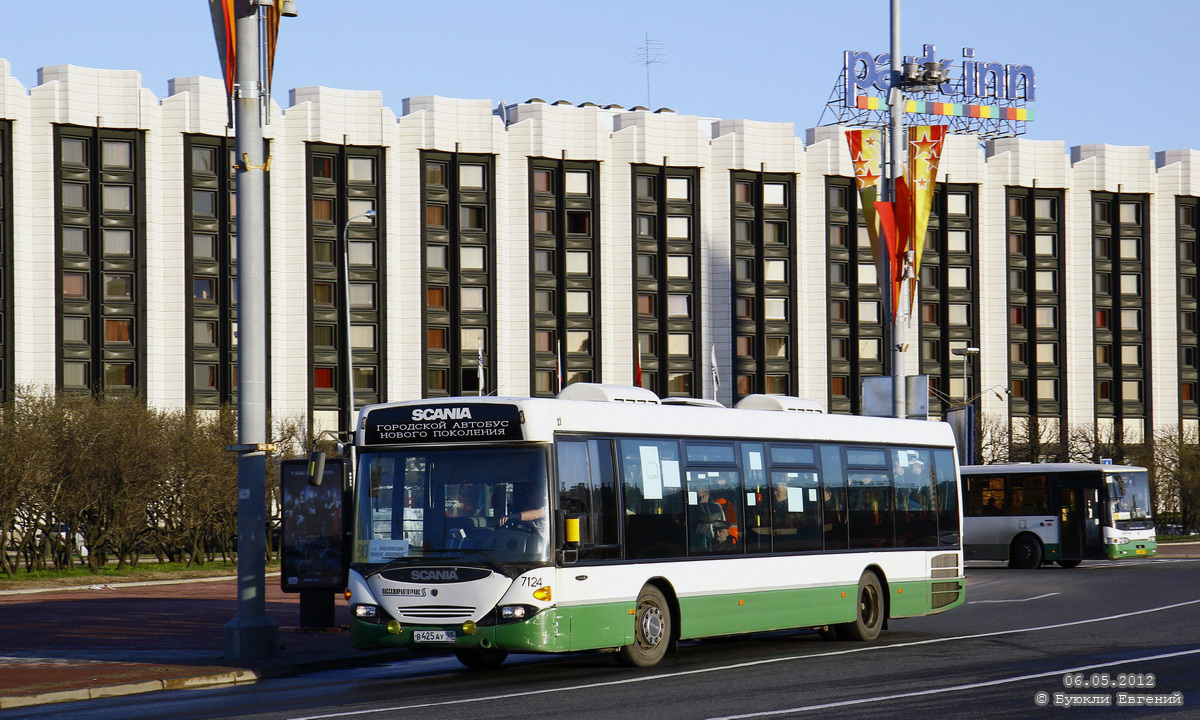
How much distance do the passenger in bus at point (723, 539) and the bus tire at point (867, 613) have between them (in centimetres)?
270

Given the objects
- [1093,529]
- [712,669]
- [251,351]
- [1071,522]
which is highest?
[251,351]

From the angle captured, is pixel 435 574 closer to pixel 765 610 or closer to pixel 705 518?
pixel 705 518

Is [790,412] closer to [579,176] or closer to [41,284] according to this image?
[41,284]

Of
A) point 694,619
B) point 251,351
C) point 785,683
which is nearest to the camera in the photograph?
point 785,683

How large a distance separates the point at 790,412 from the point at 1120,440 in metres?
78.1

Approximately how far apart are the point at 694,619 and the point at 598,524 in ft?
5.95

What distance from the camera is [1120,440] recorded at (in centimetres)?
9038

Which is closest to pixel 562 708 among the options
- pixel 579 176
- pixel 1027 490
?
pixel 1027 490

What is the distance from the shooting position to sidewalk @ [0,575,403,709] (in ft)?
47.2

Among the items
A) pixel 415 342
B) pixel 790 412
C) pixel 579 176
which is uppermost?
pixel 579 176

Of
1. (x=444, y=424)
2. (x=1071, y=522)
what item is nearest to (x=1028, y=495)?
(x=1071, y=522)

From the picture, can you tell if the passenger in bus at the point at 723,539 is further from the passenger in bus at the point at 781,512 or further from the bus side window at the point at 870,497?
the bus side window at the point at 870,497

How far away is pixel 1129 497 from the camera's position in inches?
1555

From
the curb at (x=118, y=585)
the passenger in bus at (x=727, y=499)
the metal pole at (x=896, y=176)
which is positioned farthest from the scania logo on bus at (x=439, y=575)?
the curb at (x=118, y=585)
